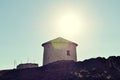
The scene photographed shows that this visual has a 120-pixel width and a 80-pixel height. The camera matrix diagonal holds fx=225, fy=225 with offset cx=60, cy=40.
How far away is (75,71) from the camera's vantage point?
1064 inches

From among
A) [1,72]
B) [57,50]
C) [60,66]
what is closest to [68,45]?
[57,50]

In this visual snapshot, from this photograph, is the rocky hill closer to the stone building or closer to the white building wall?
the white building wall

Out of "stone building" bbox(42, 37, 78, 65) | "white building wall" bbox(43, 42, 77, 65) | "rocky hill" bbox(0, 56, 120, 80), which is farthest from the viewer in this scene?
"stone building" bbox(42, 37, 78, 65)

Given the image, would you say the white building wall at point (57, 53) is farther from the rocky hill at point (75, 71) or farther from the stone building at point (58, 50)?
the rocky hill at point (75, 71)

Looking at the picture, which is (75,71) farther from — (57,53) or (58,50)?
(58,50)

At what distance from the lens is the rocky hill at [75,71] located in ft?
81.0

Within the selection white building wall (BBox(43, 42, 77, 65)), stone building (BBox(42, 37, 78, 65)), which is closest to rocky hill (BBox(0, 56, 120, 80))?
white building wall (BBox(43, 42, 77, 65))

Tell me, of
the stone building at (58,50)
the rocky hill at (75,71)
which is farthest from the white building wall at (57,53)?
the rocky hill at (75,71)

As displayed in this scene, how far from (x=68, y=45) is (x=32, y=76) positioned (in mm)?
16425

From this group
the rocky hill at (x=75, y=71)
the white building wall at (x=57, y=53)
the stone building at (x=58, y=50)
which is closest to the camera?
the rocky hill at (x=75, y=71)

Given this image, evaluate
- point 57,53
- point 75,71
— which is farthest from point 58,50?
point 75,71

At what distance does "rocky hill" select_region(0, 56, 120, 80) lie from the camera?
2469 centimetres

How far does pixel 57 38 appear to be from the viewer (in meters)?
44.3

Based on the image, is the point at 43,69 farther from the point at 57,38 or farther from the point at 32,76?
the point at 57,38
